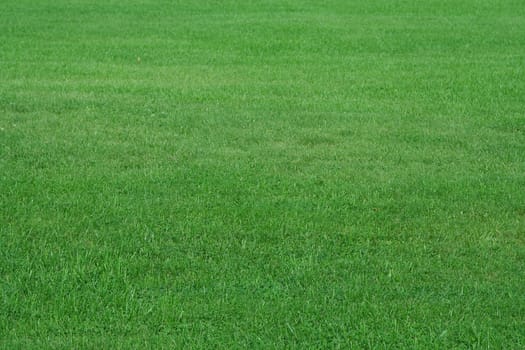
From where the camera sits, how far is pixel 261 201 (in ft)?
22.0

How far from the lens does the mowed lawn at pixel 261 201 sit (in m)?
4.98

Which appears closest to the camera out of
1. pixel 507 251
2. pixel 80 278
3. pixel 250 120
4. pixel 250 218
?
pixel 80 278

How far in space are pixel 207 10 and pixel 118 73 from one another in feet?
24.3

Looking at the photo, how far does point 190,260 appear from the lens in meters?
5.69

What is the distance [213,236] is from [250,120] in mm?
3112

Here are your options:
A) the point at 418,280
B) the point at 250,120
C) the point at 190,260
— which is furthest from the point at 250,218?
the point at 250,120

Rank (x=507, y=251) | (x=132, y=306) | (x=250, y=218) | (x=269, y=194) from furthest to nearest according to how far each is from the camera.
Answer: (x=269, y=194)
(x=250, y=218)
(x=507, y=251)
(x=132, y=306)

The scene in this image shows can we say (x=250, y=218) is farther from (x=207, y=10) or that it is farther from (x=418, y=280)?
(x=207, y=10)

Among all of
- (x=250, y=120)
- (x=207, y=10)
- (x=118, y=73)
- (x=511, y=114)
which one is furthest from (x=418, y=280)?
(x=207, y=10)

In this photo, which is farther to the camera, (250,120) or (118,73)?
(118,73)

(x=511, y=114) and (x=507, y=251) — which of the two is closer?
(x=507, y=251)

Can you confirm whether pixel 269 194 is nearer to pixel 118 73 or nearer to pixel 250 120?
pixel 250 120

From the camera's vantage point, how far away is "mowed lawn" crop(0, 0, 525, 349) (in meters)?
4.98

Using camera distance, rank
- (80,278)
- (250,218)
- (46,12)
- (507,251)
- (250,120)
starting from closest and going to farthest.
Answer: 1. (80,278)
2. (507,251)
3. (250,218)
4. (250,120)
5. (46,12)
